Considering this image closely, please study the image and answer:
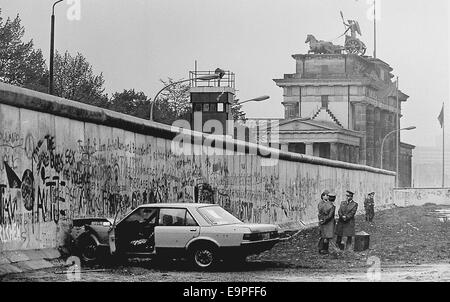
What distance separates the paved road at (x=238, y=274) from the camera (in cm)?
1458

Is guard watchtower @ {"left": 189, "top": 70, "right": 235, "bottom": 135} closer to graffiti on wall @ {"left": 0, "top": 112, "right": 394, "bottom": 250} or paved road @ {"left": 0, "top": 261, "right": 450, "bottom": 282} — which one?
graffiti on wall @ {"left": 0, "top": 112, "right": 394, "bottom": 250}

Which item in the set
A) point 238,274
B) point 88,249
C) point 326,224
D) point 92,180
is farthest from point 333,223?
point 88,249

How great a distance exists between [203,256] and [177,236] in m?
0.53

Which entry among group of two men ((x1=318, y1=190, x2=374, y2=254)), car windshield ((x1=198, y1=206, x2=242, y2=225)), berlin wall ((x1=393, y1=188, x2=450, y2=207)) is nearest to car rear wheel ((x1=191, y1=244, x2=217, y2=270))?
car windshield ((x1=198, y1=206, x2=242, y2=225))

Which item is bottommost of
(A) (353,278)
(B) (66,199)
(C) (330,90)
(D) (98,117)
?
(A) (353,278)

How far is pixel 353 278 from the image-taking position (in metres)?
15.5

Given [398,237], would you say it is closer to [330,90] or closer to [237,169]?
[237,169]

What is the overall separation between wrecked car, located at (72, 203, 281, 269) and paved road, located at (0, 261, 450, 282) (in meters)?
0.23

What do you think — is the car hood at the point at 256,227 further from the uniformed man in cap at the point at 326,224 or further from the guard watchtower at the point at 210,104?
the guard watchtower at the point at 210,104

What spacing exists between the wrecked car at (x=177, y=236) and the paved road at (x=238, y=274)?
226 millimetres

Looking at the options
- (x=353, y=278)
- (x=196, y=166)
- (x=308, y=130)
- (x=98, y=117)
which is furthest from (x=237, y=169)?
(x=308, y=130)

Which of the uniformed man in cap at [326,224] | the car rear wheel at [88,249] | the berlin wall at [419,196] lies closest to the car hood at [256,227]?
the car rear wheel at [88,249]

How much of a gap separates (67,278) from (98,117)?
12.7 ft

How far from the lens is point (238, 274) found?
15.3 meters
